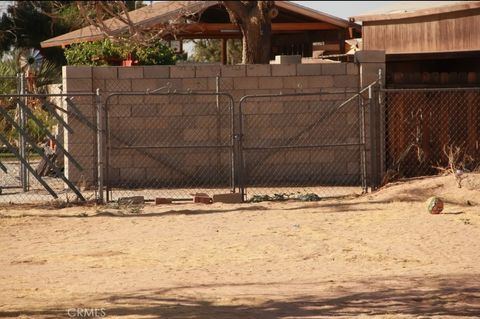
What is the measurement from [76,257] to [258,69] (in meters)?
7.16

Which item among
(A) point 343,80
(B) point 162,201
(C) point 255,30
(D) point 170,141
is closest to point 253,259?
(B) point 162,201

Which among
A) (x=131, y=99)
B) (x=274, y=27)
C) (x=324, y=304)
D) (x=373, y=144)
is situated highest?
(x=274, y=27)

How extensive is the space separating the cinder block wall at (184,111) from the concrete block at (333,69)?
0.02 m

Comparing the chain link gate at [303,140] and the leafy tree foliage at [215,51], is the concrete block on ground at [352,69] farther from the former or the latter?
the leafy tree foliage at [215,51]

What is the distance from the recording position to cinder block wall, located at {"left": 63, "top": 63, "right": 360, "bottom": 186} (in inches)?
678

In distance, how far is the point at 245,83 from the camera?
1750 centimetres

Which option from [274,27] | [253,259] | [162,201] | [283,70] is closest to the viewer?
[253,259]

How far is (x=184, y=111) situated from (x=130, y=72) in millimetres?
1175

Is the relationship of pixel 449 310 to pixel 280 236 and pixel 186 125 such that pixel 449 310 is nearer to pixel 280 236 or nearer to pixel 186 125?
pixel 280 236

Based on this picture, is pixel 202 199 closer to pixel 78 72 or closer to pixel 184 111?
pixel 184 111

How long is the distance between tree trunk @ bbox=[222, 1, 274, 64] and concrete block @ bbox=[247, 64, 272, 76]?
946 millimetres

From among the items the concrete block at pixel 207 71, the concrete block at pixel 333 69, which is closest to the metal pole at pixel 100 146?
the concrete block at pixel 207 71

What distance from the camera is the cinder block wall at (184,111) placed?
1722 centimetres

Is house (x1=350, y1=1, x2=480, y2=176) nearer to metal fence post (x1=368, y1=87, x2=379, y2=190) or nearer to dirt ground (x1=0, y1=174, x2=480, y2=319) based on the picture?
metal fence post (x1=368, y1=87, x2=379, y2=190)
